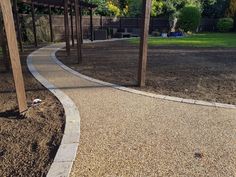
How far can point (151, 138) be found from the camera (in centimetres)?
379

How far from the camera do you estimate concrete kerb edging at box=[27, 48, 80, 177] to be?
301 centimetres

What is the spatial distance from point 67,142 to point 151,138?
1.14 metres

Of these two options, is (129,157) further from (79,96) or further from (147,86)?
(147,86)

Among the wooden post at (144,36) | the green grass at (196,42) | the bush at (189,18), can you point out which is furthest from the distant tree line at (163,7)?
the wooden post at (144,36)

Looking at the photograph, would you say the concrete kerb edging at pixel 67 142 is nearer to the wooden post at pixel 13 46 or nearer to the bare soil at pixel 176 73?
the wooden post at pixel 13 46

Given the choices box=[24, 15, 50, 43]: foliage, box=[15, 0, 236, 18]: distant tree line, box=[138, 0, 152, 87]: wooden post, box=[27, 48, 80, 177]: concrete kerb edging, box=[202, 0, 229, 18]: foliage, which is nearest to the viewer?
box=[27, 48, 80, 177]: concrete kerb edging

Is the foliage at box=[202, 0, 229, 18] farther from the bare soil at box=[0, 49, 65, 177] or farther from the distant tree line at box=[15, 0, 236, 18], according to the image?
the bare soil at box=[0, 49, 65, 177]

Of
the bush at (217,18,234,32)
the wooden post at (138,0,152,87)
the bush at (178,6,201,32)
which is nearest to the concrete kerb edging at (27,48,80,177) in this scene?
the wooden post at (138,0,152,87)

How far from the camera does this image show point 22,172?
9.86 ft

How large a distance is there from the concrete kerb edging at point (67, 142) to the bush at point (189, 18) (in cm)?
2245

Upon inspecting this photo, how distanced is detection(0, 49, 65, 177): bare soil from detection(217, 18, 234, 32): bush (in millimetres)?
26959

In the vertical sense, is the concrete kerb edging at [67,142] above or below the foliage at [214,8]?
below

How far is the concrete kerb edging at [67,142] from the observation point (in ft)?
9.87

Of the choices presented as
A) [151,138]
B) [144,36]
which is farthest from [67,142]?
[144,36]
